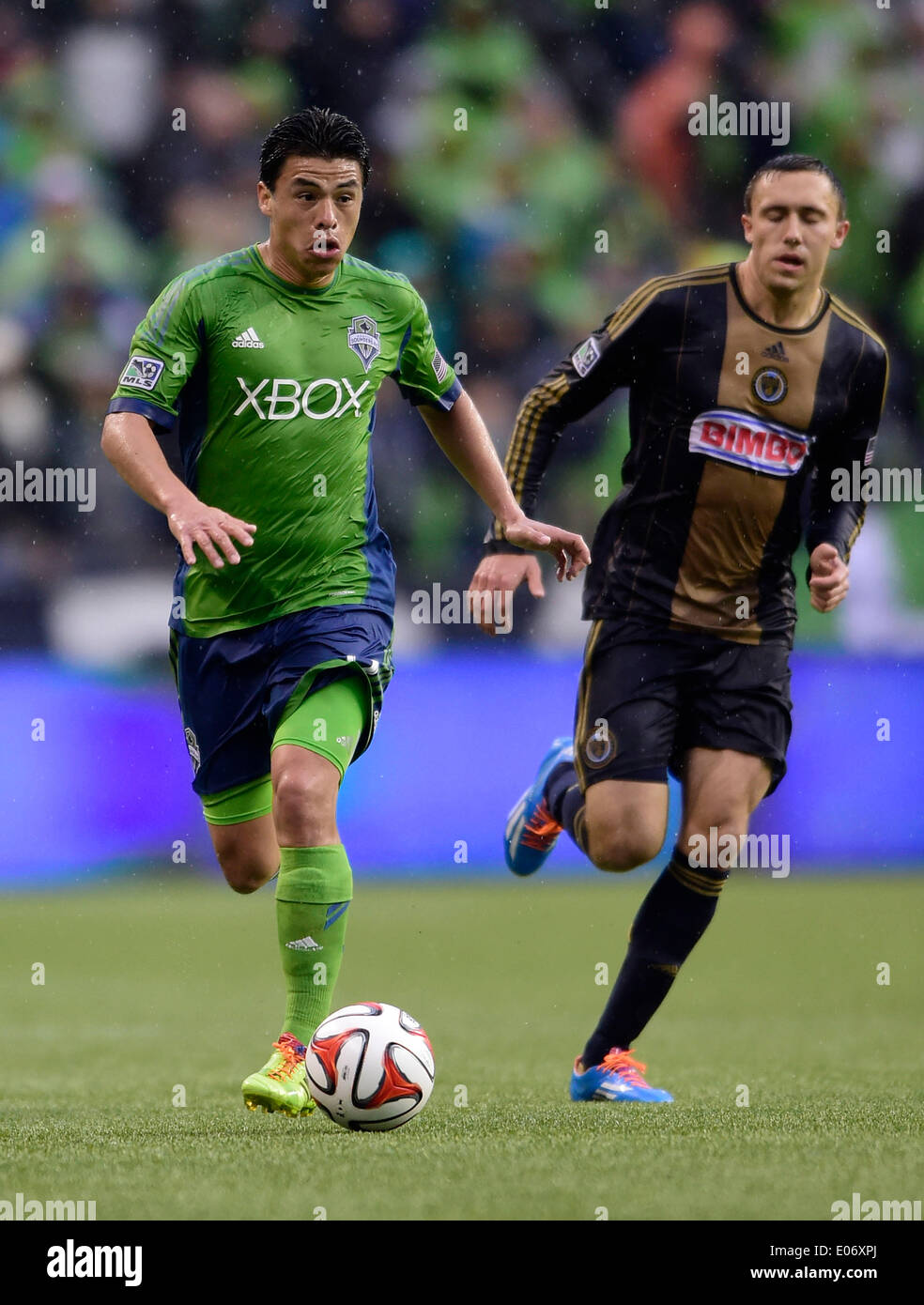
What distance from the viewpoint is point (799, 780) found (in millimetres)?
10625

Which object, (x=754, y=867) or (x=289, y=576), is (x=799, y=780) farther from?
(x=289, y=576)

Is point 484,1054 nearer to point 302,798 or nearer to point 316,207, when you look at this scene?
point 302,798

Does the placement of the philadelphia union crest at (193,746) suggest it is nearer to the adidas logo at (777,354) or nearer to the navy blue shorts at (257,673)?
the navy blue shorts at (257,673)

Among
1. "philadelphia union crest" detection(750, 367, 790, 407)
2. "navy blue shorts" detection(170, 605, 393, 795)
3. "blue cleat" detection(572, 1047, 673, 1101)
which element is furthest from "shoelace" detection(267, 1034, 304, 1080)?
"philadelphia union crest" detection(750, 367, 790, 407)

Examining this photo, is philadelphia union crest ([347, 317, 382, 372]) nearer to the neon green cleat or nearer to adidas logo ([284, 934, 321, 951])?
adidas logo ([284, 934, 321, 951])

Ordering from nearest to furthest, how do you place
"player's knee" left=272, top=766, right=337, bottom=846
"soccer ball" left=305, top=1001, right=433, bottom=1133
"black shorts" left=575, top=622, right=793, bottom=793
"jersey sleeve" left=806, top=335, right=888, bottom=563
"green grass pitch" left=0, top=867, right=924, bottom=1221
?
"green grass pitch" left=0, top=867, right=924, bottom=1221 → "soccer ball" left=305, top=1001, right=433, bottom=1133 → "player's knee" left=272, top=766, right=337, bottom=846 → "black shorts" left=575, top=622, right=793, bottom=793 → "jersey sleeve" left=806, top=335, right=888, bottom=563

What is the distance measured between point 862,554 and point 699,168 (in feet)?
9.64

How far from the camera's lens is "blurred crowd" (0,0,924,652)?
1156cm

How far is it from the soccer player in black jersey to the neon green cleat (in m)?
0.86

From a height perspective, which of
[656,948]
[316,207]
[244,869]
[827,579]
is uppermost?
[316,207]

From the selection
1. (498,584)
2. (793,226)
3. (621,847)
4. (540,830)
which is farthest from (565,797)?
(793,226)

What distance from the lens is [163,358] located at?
14.9 feet

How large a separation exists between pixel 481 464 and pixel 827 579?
3.15 feet
